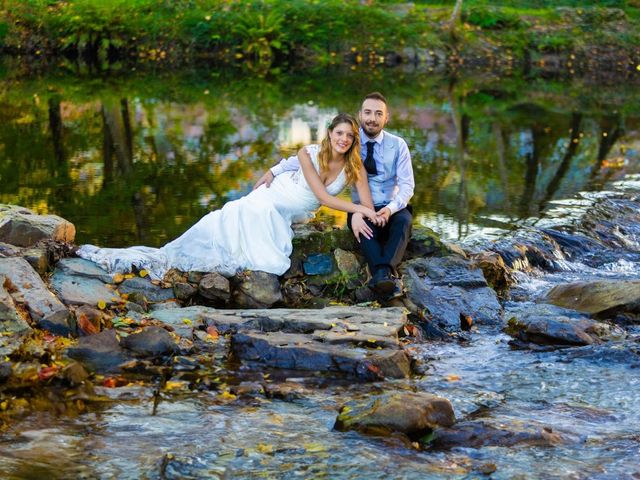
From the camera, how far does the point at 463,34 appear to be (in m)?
33.2

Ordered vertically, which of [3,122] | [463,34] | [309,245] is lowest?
[309,245]

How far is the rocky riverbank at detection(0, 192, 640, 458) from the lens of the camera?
6461 mm

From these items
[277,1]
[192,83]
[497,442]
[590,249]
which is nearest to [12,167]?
[590,249]

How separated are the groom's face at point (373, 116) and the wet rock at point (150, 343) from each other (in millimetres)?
3036

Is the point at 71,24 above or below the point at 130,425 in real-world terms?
above

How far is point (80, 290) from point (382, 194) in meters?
3.00

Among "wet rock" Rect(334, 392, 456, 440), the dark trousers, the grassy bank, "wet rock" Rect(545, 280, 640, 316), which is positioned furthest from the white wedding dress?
the grassy bank

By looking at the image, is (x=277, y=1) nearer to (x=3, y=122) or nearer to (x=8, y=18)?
(x=8, y=18)

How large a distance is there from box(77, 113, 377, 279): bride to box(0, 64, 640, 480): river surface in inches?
74.2

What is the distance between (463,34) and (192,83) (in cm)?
1043

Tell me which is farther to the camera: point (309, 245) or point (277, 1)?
point (277, 1)

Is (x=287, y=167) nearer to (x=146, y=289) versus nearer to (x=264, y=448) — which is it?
(x=146, y=289)

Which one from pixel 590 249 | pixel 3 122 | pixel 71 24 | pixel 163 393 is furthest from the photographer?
pixel 71 24

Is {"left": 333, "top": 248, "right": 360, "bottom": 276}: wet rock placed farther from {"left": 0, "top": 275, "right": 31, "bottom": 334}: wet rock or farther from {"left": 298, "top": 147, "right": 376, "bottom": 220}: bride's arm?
{"left": 0, "top": 275, "right": 31, "bottom": 334}: wet rock
